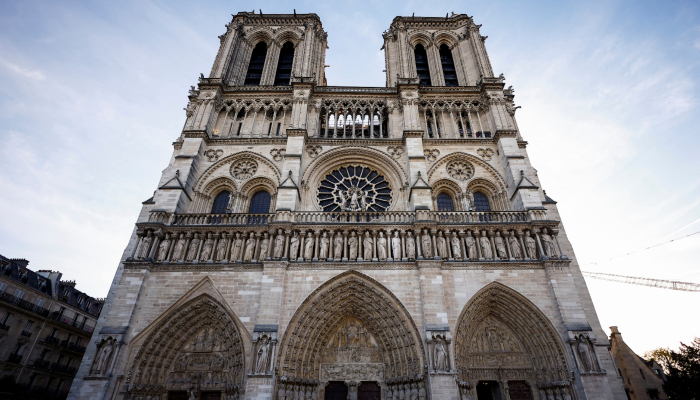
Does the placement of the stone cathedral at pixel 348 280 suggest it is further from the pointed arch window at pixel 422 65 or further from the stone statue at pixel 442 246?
the pointed arch window at pixel 422 65

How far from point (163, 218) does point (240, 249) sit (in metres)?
3.38

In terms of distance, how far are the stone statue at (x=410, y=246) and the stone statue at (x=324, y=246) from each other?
2916mm

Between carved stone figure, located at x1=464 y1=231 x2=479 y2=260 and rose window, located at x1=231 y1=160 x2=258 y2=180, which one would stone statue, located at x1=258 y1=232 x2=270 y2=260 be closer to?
rose window, located at x1=231 y1=160 x2=258 y2=180

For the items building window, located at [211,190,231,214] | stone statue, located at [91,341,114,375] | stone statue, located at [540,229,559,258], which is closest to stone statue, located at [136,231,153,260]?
stone statue, located at [91,341,114,375]

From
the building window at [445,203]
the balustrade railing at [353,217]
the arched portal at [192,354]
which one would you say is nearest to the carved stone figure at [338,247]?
the balustrade railing at [353,217]

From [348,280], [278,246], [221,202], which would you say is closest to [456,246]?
[348,280]

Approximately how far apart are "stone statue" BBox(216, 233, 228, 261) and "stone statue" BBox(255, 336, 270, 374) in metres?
3.67

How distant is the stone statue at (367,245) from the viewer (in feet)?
43.3

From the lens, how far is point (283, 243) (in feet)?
43.7

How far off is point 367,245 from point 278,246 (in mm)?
3233

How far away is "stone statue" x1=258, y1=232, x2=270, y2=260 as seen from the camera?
13.3m

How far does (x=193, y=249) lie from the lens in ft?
44.4

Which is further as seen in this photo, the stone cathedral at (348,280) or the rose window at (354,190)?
the rose window at (354,190)

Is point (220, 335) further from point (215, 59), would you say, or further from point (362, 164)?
point (215, 59)
